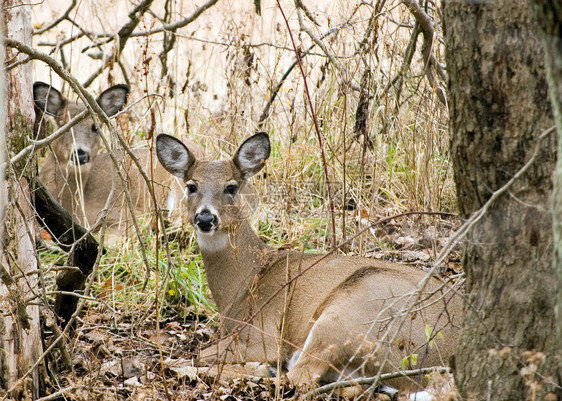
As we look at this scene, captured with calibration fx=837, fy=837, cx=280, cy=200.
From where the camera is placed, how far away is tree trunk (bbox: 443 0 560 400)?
3098 mm

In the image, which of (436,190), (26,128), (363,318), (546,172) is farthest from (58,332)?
(436,190)

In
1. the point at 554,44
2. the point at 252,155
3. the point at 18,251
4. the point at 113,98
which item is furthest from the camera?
the point at 113,98

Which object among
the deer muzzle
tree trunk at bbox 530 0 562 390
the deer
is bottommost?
the deer

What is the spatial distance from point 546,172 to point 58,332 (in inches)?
112

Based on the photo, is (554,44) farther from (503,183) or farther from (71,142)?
(71,142)

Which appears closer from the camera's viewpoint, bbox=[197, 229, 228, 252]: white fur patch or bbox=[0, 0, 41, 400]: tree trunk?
bbox=[0, 0, 41, 400]: tree trunk

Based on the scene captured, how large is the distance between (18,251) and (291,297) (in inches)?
62.8

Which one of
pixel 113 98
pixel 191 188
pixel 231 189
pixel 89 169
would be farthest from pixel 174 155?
pixel 89 169

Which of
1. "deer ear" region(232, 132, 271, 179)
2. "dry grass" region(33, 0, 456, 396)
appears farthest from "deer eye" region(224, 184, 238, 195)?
"dry grass" region(33, 0, 456, 396)

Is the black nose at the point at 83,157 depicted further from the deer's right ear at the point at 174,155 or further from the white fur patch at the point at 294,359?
the white fur patch at the point at 294,359

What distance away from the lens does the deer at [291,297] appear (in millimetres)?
5039

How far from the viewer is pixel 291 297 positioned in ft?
16.2

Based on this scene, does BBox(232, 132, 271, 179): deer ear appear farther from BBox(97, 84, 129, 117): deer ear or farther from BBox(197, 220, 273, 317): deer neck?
BBox(97, 84, 129, 117): deer ear

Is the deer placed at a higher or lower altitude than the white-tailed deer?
lower
